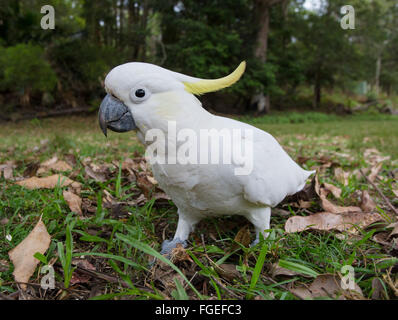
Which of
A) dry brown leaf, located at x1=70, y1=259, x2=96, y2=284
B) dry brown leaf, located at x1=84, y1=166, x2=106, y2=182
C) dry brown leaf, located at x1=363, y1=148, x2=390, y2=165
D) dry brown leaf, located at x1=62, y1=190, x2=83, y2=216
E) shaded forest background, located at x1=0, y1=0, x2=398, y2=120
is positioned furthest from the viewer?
shaded forest background, located at x1=0, y1=0, x2=398, y2=120

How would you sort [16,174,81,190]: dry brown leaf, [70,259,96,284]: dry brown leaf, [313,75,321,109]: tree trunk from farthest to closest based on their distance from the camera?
1. [313,75,321,109]: tree trunk
2. [16,174,81,190]: dry brown leaf
3. [70,259,96,284]: dry brown leaf

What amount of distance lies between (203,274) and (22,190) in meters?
1.17

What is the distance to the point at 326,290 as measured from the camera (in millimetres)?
898

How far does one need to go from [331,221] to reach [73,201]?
123 cm

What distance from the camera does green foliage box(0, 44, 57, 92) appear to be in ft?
21.6

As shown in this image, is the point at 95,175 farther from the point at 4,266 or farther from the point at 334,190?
the point at 334,190

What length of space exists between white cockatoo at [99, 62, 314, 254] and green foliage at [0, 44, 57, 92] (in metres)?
6.87

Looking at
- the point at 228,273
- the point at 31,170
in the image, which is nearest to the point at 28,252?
the point at 228,273

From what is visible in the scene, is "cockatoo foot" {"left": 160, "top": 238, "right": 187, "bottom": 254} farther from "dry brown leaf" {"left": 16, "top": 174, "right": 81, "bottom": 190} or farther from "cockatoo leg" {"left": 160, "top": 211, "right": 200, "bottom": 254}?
"dry brown leaf" {"left": 16, "top": 174, "right": 81, "bottom": 190}

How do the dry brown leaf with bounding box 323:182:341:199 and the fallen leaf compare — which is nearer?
the dry brown leaf with bounding box 323:182:341:199

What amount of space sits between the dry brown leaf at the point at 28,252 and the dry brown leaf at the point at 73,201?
0.29 metres

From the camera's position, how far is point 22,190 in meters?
1.59

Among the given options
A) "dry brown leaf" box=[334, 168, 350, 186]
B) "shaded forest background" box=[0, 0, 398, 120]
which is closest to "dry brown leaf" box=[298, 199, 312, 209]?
"dry brown leaf" box=[334, 168, 350, 186]

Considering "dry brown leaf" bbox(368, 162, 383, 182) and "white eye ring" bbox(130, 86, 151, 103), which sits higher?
"white eye ring" bbox(130, 86, 151, 103)
